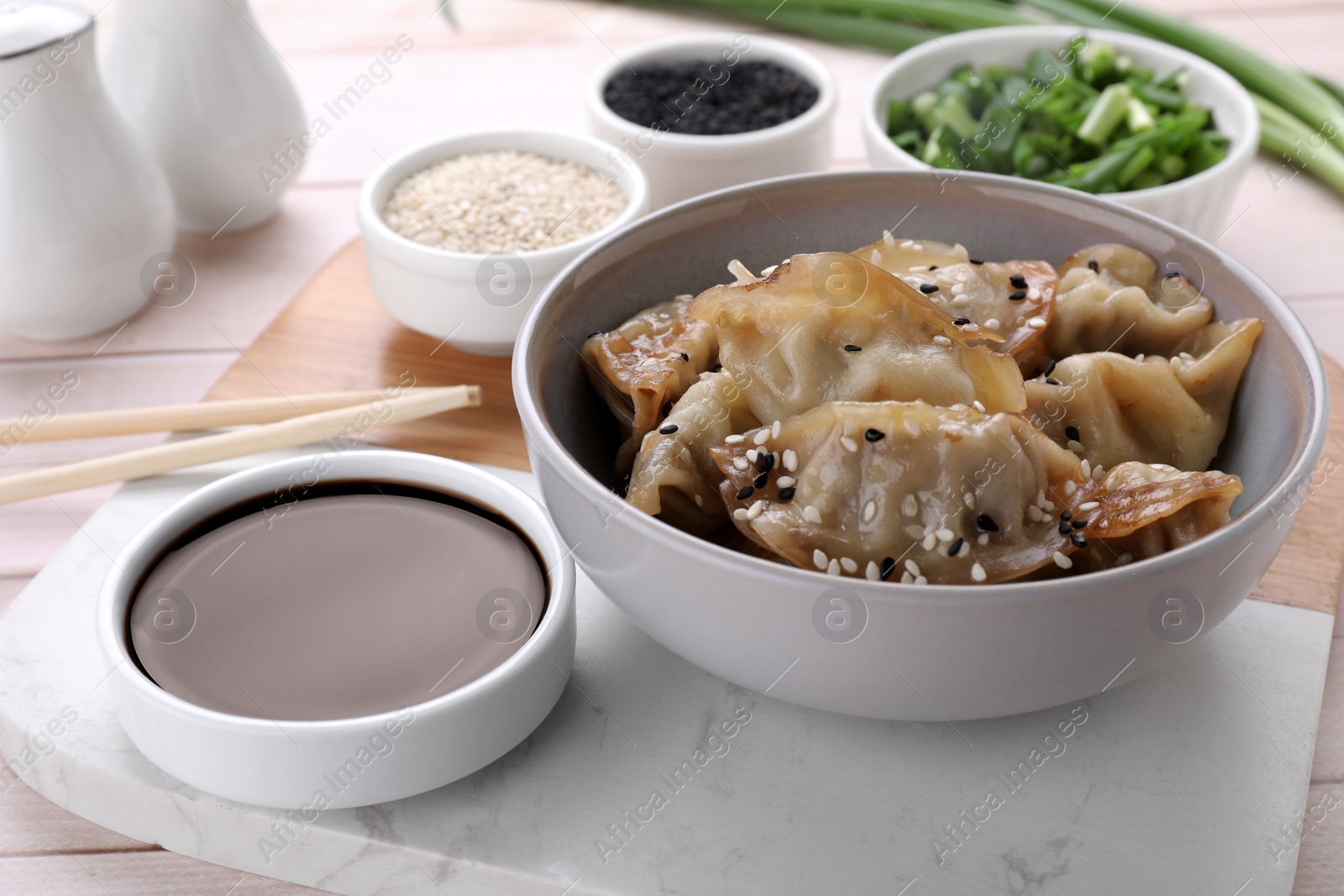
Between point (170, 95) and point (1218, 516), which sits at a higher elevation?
point (1218, 516)

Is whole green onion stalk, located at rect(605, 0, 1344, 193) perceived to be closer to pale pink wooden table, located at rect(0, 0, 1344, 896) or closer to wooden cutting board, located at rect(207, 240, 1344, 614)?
pale pink wooden table, located at rect(0, 0, 1344, 896)

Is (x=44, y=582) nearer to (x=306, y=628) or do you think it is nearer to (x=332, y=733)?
(x=306, y=628)

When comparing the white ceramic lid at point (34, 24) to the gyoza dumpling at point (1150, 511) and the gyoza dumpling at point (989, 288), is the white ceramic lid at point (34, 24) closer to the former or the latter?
the gyoza dumpling at point (989, 288)

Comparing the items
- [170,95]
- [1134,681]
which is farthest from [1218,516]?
[170,95]

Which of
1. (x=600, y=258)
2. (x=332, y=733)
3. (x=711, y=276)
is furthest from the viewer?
(x=711, y=276)

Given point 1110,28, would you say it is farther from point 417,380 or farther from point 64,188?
point 64,188

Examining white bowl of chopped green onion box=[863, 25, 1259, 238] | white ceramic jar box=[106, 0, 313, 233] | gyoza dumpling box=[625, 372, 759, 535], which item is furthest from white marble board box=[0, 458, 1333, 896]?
white ceramic jar box=[106, 0, 313, 233]

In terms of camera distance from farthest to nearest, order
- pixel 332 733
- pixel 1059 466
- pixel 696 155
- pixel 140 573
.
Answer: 1. pixel 696 155
2. pixel 140 573
3. pixel 1059 466
4. pixel 332 733
